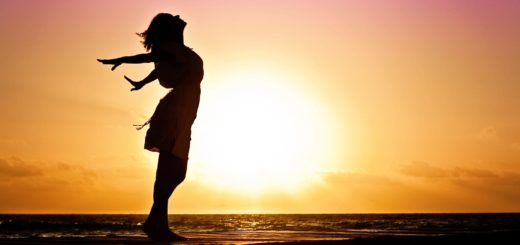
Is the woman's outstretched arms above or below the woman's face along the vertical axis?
below

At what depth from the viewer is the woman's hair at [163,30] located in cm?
757

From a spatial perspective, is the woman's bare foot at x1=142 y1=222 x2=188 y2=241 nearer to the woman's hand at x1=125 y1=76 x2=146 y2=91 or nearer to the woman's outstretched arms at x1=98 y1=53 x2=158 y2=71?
the woman's hand at x1=125 y1=76 x2=146 y2=91

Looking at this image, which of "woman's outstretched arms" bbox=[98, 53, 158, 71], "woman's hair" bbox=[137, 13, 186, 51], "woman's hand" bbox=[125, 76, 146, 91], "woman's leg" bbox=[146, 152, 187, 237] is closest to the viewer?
"woman's outstretched arms" bbox=[98, 53, 158, 71]

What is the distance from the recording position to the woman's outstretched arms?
7074 mm

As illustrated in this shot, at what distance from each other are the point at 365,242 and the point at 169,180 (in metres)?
2.81

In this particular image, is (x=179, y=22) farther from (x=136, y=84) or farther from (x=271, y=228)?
(x=271, y=228)

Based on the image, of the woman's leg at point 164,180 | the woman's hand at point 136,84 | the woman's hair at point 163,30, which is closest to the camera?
the woman's leg at point 164,180

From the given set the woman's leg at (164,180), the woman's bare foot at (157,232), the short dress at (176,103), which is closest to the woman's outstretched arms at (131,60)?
the short dress at (176,103)

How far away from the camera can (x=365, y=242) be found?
530 centimetres

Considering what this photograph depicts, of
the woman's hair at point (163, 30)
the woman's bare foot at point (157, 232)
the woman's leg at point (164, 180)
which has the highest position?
the woman's hair at point (163, 30)

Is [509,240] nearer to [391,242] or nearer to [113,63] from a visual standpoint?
[391,242]

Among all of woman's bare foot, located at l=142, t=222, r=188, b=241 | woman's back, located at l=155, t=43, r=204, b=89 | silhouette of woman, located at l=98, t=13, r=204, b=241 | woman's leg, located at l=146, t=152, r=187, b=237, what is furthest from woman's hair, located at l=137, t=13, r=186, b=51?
woman's bare foot, located at l=142, t=222, r=188, b=241

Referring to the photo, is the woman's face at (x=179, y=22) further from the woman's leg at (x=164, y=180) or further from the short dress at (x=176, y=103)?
the woman's leg at (x=164, y=180)

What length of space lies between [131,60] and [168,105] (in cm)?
67
